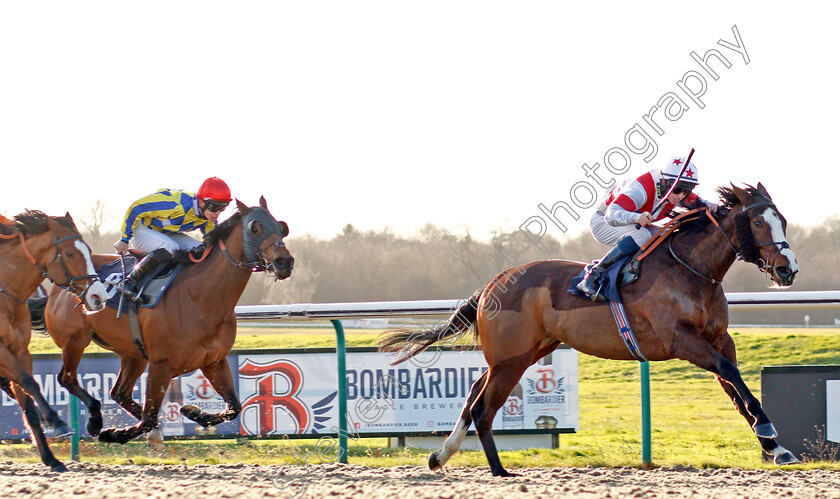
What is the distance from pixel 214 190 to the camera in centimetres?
587

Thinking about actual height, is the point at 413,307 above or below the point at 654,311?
above

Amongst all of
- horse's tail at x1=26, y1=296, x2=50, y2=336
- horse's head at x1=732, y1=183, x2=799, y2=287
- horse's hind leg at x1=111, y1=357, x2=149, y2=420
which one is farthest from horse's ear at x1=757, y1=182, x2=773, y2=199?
horse's tail at x1=26, y1=296, x2=50, y2=336

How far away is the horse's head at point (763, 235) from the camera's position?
4578 mm

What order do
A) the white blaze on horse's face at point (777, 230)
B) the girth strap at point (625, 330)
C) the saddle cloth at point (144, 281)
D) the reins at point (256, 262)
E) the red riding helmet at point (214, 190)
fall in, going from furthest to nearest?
the red riding helmet at point (214, 190), the saddle cloth at point (144, 281), the reins at point (256, 262), the girth strap at point (625, 330), the white blaze on horse's face at point (777, 230)

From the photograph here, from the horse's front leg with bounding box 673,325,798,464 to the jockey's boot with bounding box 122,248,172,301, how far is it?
3.31m

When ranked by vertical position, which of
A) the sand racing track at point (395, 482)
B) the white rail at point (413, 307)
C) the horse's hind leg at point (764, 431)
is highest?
the white rail at point (413, 307)

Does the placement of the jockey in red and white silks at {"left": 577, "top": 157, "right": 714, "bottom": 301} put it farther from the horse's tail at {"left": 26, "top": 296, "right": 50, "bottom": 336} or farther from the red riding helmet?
the horse's tail at {"left": 26, "top": 296, "right": 50, "bottom": 336}

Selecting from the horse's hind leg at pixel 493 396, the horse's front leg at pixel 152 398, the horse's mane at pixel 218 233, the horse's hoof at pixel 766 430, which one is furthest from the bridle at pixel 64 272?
the horse's hoof at pixel 766 430

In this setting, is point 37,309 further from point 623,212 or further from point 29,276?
point 623,212

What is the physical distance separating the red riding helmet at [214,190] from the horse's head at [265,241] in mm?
341

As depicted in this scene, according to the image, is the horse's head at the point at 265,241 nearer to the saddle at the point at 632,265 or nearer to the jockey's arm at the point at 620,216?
the saddle at the point at 632,265

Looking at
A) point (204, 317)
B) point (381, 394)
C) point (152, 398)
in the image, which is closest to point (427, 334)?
point (381, 394)

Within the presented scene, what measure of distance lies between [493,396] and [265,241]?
1717mm

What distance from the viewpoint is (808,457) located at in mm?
5801
